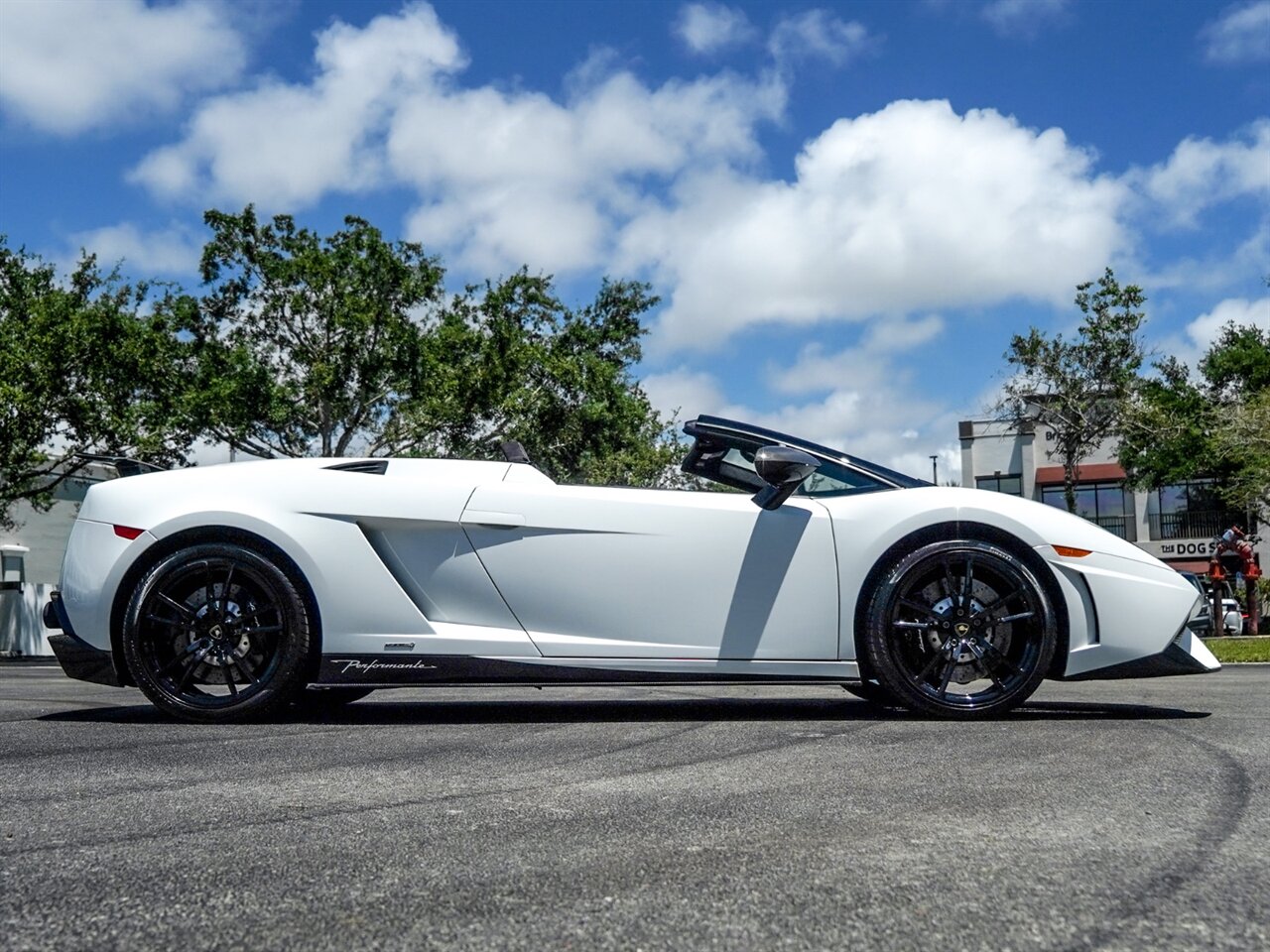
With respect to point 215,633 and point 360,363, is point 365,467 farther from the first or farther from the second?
point 360,363

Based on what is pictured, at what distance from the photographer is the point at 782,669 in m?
4.87

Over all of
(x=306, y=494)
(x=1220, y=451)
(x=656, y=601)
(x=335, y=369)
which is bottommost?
(x=656, y=601)

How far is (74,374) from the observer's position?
24375mm

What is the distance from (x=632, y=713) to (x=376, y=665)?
1096 millimetres

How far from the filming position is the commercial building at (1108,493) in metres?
47.0

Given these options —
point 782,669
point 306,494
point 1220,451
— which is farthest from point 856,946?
point 1220,451

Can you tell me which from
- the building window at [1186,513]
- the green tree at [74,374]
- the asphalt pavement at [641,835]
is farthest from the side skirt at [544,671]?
the building window at [1186,513]

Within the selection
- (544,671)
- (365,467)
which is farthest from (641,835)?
(365,467)

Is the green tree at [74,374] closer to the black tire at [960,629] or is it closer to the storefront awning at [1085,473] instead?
the black tire at [960,629]

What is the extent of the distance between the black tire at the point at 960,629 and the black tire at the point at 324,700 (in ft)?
6.89

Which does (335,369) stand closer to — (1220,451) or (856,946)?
(1220,451)

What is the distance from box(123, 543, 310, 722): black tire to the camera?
4.88 meters

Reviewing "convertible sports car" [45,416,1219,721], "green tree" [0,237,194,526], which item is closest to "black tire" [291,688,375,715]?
"convertible sports car" [45,416,1219,721]

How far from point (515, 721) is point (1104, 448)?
47599 mm
